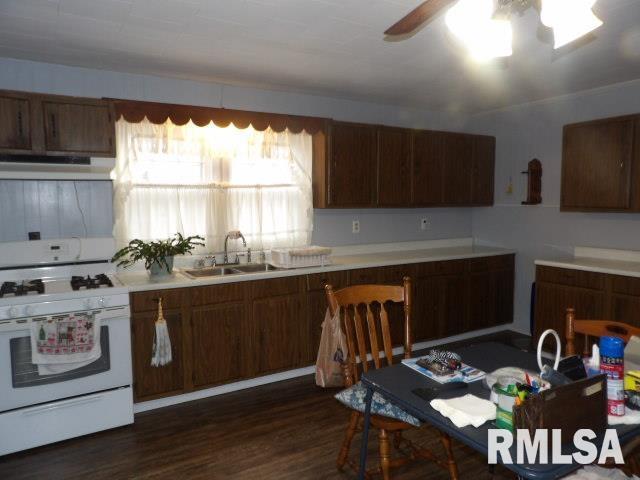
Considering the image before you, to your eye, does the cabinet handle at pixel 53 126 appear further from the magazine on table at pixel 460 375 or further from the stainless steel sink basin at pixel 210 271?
the magazine on table at pixel 460 375

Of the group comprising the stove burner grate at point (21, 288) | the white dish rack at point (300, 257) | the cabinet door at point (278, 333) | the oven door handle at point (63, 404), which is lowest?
the oven door handle at point (63, 404)

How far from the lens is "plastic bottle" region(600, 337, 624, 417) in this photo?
1.39 metres

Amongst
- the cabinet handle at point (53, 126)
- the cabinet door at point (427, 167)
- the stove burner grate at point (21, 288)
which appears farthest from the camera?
the cabinet door at point (427, 167)

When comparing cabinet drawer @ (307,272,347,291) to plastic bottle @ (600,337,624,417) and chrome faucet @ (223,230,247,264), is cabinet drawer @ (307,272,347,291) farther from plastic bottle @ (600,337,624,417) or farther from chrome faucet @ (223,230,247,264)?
plastic bottle @ (600,337,624,417)

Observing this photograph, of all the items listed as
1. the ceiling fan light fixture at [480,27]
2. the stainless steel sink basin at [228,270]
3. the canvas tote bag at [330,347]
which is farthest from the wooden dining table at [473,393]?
the stainless steel sink basin at [228,270]

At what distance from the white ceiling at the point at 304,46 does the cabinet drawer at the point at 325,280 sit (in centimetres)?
155

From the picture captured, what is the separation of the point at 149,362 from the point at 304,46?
227 centimetres

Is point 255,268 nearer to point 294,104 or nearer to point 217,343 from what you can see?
point 217,343

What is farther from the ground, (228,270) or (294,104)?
(294,104)

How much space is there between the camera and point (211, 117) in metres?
3.46

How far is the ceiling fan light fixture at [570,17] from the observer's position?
1.38 meters


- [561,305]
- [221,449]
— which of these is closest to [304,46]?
[221,449]

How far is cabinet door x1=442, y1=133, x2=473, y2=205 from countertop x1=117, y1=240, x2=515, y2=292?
55cm

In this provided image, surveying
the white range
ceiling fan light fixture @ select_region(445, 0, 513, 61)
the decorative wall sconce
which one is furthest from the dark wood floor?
the decorative wall sconce
